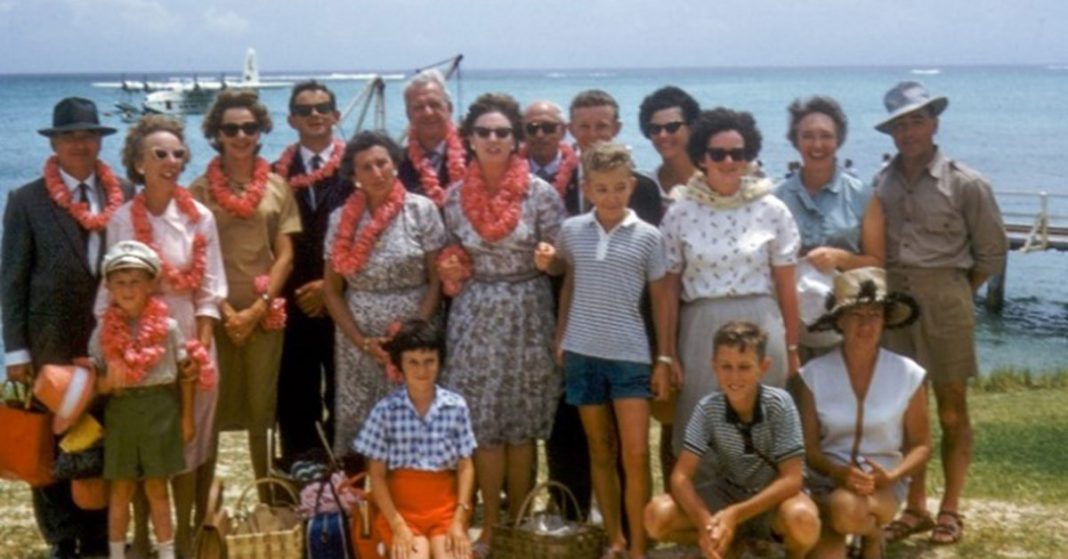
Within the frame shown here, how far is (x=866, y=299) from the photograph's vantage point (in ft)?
20.5

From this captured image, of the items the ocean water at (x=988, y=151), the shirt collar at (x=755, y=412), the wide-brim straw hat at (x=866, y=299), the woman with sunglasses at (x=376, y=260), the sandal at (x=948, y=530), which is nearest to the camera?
the shirt collar at (x=755, y=412)

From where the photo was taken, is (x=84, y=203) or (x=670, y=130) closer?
(x=84, y=203)

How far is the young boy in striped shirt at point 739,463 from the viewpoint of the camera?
5973 millimetres

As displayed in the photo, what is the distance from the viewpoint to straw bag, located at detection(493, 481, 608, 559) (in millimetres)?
6430

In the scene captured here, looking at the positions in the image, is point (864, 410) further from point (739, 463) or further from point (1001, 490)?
point (1001, 490)

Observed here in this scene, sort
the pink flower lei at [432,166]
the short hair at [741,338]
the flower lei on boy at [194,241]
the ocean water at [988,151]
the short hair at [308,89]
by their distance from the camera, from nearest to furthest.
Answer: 1. the short hair at [741,338]
2. the flower lei on boy at [194,241]
3. the pink flower lei at [432,166]
4. the short hair at [308,89]
5. the ocean water at [988,151]

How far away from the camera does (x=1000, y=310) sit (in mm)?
30719

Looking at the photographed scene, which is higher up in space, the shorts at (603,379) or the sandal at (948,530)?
the shorts at (603,379)

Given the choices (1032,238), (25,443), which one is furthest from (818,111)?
(1032,238)

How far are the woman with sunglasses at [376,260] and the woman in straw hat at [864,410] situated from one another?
2.00 metres

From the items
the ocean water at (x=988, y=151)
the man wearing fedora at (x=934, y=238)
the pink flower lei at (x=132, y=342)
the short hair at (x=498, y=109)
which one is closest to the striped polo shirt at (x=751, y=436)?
the man wearing fedora at (x=934, y=238)

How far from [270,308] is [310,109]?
3.99ft

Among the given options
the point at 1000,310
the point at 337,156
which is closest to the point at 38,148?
the point at 1000,310

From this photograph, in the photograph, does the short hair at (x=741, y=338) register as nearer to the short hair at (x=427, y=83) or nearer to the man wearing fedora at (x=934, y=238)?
the man wearing fedora at (x=934, y=238)
